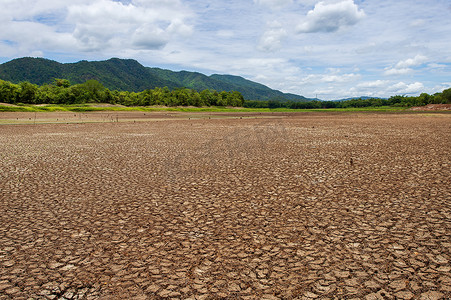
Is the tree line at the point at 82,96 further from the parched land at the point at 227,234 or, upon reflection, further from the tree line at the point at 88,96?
the parched land at the point at 227,234

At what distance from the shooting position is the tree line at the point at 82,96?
115 m

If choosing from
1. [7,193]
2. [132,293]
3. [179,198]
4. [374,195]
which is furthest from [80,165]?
[374,195]

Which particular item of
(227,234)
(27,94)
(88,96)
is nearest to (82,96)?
(88,96)

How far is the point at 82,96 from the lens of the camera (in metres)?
142

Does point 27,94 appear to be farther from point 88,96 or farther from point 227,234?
point 227,234

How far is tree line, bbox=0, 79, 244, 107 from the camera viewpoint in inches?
4528

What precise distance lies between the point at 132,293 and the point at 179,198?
459 cm

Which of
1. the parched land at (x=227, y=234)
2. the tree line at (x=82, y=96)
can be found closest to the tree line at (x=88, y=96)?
the tree line at (x=82, y=96)

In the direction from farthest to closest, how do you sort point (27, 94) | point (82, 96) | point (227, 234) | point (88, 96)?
point (88, 96) → point (82, 96) → point (27, 94) → point (227, 234)

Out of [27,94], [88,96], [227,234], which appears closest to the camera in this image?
[227,234]

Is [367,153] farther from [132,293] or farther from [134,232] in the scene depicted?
[132,293]

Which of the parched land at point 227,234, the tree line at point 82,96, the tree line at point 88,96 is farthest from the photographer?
the tree line at point 88,96

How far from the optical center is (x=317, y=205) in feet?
25.9

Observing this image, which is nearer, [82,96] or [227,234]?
[227,234]
